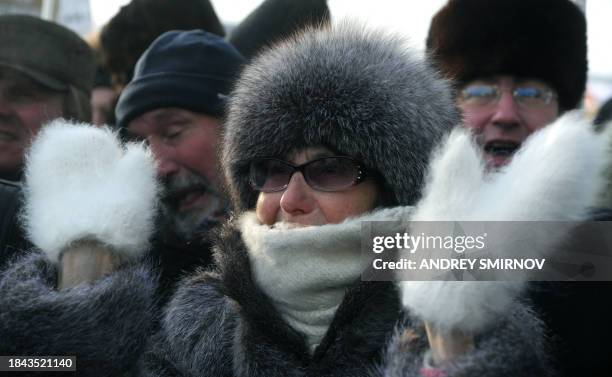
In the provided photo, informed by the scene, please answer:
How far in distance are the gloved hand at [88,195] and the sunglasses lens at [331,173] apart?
476mm

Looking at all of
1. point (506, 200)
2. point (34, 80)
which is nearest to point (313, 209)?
point (506, 200)

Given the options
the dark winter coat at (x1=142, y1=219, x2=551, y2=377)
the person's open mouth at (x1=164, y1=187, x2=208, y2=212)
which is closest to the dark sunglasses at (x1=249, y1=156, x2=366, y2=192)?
the dark winter coat at (x1=142, y1=219, x2=551, y2=377)

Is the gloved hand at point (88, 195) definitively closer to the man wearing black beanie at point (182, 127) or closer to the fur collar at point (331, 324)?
the fur collar at point (331, 324)

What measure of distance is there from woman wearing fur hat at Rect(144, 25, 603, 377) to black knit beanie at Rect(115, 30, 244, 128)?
75 cm

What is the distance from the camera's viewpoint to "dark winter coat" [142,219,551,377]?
1.55 meters

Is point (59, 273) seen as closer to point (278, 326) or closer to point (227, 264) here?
point (227, 264)

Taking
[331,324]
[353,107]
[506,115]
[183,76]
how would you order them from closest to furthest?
1. [331,324]
2. [353,107]
3. [506,115]
4. [183,76]

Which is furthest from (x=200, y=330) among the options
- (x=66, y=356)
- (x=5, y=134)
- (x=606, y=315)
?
(x=5, y=134)

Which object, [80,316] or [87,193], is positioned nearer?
[80,316]

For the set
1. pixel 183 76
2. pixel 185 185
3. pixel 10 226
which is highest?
pixel 183 76

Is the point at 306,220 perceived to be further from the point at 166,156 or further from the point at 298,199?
the point at 166,156

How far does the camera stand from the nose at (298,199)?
1.96 m

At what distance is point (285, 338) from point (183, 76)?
55.9 inches

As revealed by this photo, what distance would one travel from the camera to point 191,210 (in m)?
2.89
